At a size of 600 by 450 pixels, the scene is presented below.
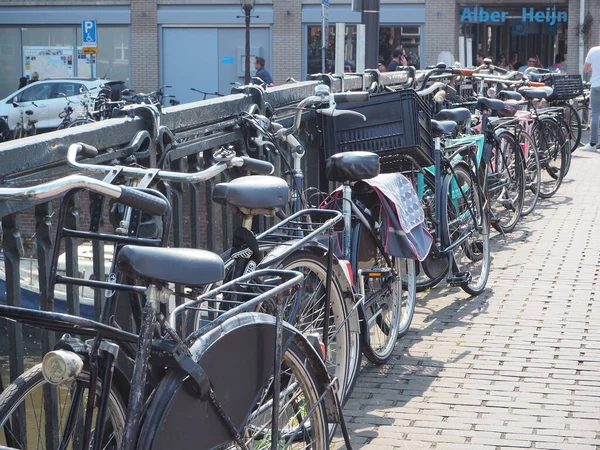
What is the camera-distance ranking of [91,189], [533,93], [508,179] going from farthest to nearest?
[533,93], [508,179], [91,189]

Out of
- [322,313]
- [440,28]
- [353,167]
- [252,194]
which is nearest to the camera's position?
[252,194]

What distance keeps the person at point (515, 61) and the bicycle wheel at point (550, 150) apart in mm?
20712

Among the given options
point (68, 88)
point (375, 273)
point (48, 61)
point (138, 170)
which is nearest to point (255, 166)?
point (138, 170)

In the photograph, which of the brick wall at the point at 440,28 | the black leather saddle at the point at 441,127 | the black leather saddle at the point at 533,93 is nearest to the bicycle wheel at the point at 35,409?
the black leather saddle at the point at 441,127

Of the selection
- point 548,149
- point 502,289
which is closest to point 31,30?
point 548,149

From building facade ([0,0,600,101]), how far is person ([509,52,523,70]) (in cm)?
74

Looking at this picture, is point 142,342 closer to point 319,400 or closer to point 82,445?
point 82,445

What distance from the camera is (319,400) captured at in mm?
3422

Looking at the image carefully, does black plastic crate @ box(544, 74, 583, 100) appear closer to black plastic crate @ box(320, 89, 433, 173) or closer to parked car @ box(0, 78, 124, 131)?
black plastic crate @ box(320, 89, 433, 173)

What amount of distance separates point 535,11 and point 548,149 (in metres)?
24.3

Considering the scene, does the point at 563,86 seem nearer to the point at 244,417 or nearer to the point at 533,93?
the point at 533,93

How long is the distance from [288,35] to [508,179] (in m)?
27.6

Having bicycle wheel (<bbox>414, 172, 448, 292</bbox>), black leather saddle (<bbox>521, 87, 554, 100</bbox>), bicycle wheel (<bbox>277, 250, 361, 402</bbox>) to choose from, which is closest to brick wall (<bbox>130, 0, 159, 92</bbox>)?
black leather saddle (<bbox>521, 87, 554, 100</bbox>)

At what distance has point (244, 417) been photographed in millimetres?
3043
